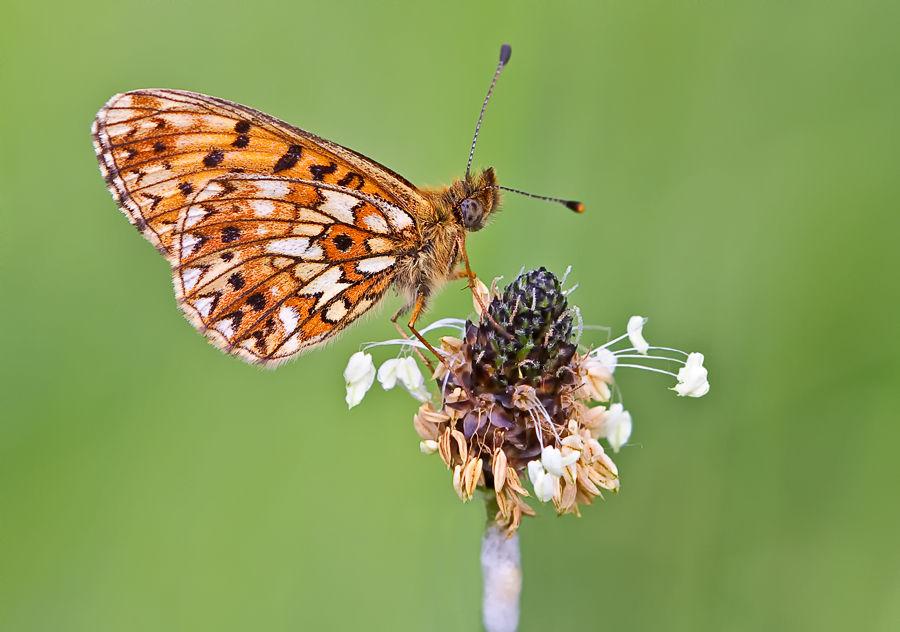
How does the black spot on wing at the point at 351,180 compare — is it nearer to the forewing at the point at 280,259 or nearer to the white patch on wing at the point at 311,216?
the forewing at the point at 280,259

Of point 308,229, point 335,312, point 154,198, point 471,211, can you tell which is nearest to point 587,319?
point 471,211

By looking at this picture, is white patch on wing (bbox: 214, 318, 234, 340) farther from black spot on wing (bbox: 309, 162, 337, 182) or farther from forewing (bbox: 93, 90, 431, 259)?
black spot on wing (bbox: 309, 162, 337, 182)

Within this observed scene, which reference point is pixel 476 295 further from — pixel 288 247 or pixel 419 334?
pixel 288 247

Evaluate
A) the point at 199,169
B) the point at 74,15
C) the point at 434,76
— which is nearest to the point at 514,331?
the point at 199,169

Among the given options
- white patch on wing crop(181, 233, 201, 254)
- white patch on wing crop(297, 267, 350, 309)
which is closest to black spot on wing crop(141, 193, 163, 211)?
white patch on wing crop(181, 233, 201, 254)

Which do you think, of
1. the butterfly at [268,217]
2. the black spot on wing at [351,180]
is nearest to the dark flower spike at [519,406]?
the butterfly at [268,217]
